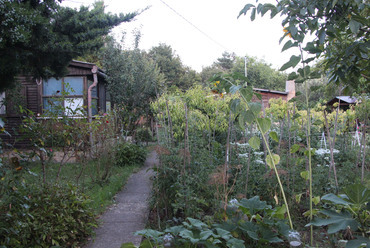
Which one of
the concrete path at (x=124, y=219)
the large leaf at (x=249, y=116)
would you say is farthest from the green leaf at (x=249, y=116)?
the concrete path at (x=124, y=219)

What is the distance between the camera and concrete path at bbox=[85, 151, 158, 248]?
11.1 ft

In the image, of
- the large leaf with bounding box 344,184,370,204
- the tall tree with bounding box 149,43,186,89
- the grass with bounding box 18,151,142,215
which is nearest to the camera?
the large leaf with bounding box 344,184,370,204

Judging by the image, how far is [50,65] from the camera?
3.45 metres

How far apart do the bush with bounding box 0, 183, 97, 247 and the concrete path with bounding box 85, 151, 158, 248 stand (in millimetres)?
210

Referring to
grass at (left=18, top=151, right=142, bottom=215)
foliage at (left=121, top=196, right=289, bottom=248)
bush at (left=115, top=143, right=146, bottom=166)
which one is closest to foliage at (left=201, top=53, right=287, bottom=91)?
bush at (left=115, top=143, right=146, bottom=166)

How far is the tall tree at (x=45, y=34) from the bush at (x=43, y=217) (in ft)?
4.01

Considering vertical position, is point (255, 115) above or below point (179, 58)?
below

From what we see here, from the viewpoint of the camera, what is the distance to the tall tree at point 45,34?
267 cm

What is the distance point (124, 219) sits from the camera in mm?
4191

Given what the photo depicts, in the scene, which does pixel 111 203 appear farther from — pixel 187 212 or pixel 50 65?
pixel 50 65

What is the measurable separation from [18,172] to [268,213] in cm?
210

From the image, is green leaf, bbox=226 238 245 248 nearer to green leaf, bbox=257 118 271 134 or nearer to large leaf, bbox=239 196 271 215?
large leaf, bbox=239 196 271 215

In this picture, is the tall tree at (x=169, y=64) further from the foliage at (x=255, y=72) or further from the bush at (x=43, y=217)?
the bush at (x=43, y=217)

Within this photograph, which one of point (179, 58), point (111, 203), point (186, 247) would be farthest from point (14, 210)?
point (179, 58)
